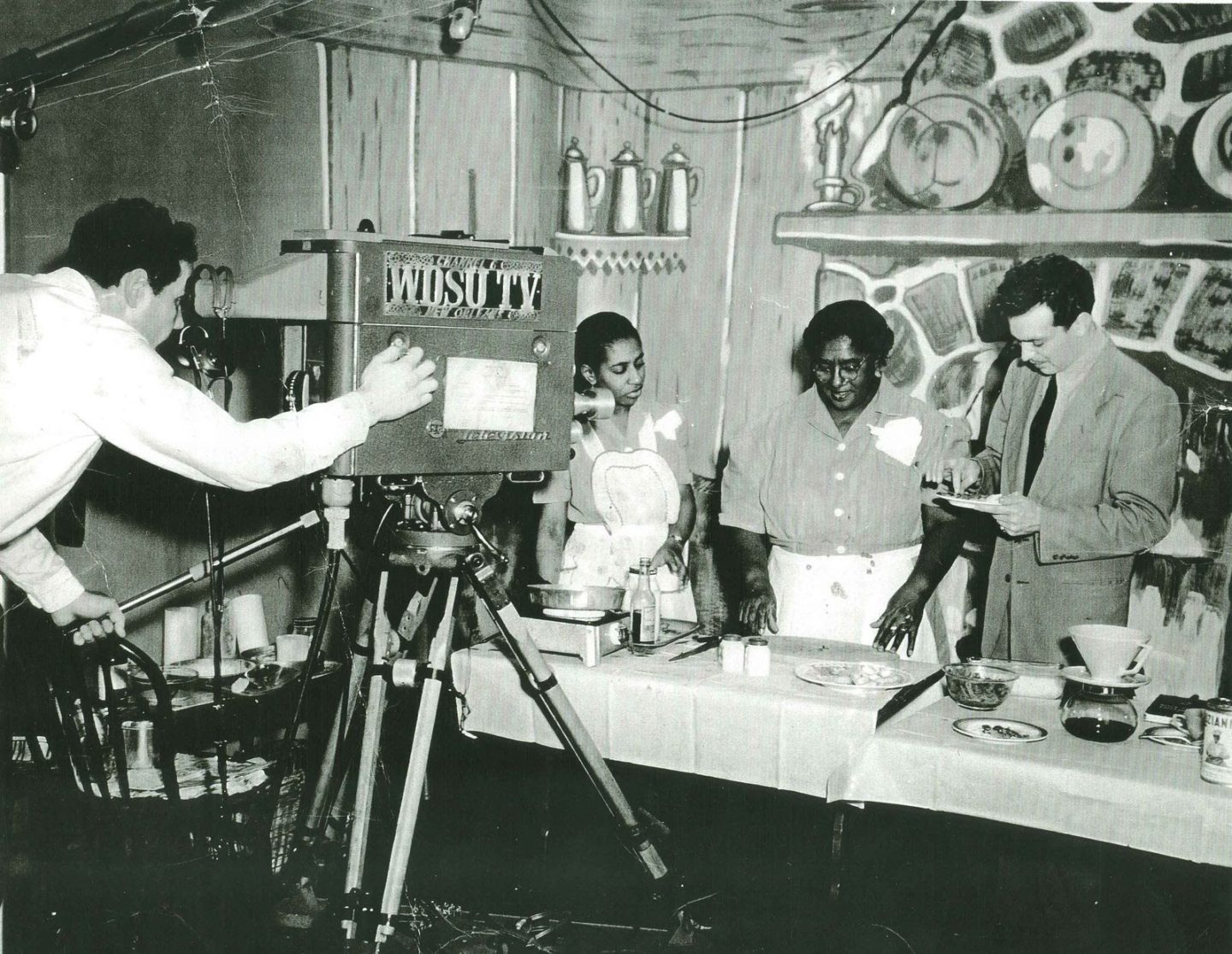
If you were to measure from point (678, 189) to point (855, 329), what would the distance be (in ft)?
4.81

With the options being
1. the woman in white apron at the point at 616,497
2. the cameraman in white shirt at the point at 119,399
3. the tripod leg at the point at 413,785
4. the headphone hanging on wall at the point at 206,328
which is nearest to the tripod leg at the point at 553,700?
the tripod leg at the point at 413,785

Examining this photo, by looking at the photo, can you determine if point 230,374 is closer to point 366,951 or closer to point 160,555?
point 160,555

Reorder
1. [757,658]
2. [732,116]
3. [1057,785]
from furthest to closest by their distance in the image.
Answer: [732,116]
[757,658]
[1057,785]

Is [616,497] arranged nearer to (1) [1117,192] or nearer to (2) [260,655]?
(2) [260,655]

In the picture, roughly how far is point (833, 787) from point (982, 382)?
2.34m

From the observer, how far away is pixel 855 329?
331cm

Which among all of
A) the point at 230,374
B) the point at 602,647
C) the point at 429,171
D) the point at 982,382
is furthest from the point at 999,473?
the point at 230,374

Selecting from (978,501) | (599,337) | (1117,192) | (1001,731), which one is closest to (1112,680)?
(1001,731)

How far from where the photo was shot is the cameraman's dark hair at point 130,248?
230cm

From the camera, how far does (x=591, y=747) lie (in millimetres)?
2242

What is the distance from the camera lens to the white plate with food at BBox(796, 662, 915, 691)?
2.41 m

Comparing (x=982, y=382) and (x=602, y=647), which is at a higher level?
(x=982, y=382)

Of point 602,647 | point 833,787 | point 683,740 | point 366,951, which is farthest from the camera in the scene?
point 602,647

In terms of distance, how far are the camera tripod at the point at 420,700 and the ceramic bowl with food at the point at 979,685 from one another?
0.78 metres
